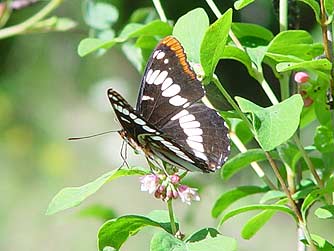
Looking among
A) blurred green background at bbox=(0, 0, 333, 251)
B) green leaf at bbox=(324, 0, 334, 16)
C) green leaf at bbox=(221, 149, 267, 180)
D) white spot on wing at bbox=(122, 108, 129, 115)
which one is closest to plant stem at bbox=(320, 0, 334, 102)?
green leaf at bbox=(324, 0, 334, 16)

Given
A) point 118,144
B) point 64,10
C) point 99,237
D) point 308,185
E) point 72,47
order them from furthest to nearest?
point 72,47 → point 64,10 → point 118,144 → point 308,185 → point 99,237

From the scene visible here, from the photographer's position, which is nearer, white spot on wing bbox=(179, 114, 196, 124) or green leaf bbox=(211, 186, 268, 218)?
white spot on wing bbox=(179, 114, 196, 124)

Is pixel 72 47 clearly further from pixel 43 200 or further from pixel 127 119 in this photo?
pixel 127 119

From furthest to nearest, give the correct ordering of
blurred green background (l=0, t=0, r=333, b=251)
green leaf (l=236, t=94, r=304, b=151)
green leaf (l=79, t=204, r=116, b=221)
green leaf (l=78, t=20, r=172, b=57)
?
blurred green background (l=0, t=0, r=333, b=251), green leaf (l=79, t=204, r=116, b=221), green leaf (l=78, t=20, r=172, b=57), green leaf (l=236, t=94, r=304, b=151)

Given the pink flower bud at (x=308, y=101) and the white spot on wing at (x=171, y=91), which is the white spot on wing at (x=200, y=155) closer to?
the white spot on wing at (x=171, y=91)

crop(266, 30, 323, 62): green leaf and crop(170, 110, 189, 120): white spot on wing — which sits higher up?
crop(266, 30, 323, 62): green leaf

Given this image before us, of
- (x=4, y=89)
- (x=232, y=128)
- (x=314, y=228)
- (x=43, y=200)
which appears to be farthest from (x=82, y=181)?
(x=232, y=128)

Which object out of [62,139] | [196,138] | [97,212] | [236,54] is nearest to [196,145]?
[196,138]

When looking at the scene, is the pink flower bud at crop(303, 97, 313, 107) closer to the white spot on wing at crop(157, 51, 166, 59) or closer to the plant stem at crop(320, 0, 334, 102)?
the plant stem at crop(320, 0, 334, 102)
